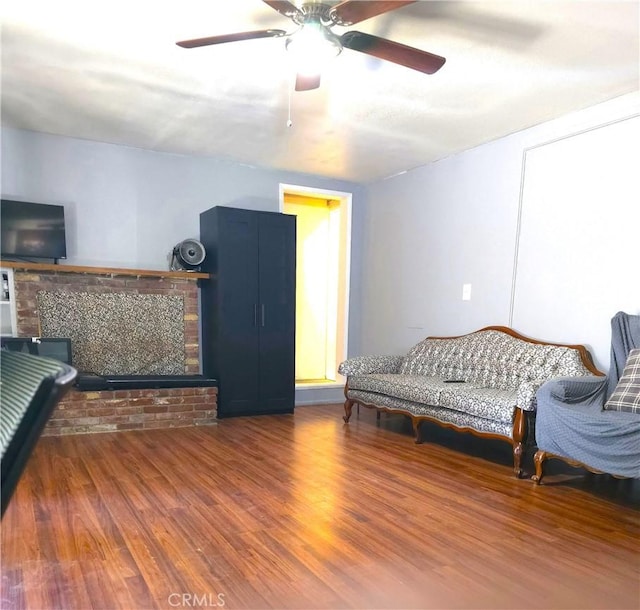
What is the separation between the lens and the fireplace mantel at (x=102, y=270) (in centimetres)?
375

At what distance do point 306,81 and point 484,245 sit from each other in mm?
2244

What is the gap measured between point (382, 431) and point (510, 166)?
250 centimetres

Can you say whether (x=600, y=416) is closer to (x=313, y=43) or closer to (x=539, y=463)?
(x=539, y=463)

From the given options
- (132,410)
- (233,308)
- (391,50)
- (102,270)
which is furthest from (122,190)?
(391,50)

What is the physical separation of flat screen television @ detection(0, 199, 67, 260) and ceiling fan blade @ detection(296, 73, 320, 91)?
265 centimetres

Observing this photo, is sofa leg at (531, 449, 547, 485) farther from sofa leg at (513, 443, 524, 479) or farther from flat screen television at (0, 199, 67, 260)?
flat screen television at (0, 199, 67, 260)

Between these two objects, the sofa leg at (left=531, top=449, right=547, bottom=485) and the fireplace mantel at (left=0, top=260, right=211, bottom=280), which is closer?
the sofa leg at (left=531, top=449, right=547, bottom=485)

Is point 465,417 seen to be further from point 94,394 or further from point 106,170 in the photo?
point 106,170

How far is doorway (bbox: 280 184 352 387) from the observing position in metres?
5.63

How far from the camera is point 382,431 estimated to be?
406 cm

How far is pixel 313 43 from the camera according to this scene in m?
2.10

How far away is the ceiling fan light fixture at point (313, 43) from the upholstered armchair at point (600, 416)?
2229mm

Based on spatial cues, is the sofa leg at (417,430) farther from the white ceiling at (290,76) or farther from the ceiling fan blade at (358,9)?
the ceiling fan blade at (358,9)

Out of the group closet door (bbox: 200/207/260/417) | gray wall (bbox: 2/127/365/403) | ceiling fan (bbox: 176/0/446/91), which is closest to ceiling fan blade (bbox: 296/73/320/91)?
ceiling fan (bbox: 176/0/446/91)
